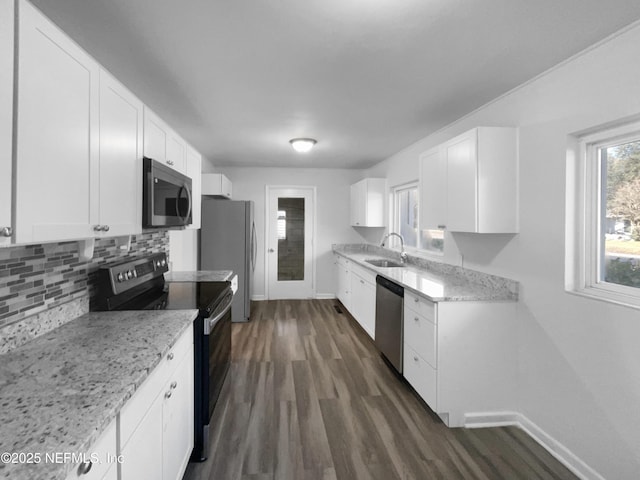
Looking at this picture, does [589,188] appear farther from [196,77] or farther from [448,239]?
[196,77]

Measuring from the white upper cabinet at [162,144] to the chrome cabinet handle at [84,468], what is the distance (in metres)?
1.57

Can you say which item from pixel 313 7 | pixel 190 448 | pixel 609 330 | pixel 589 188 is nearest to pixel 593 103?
pixel 589 188

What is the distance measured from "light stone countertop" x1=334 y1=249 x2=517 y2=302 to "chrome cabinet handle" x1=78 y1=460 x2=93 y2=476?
79.8 inches

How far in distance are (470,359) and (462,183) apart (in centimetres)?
128

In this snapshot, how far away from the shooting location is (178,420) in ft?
5.32

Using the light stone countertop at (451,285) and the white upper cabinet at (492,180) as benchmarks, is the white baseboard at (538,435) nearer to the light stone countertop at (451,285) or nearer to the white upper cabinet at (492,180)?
the light stone countertop at (451,285)

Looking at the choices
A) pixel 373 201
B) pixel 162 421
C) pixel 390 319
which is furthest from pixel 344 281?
pixel 162 421

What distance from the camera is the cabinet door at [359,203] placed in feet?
17.1

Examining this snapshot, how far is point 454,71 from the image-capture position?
217 centimetres

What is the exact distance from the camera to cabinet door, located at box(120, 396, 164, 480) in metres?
1.08

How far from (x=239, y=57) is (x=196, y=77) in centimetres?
45

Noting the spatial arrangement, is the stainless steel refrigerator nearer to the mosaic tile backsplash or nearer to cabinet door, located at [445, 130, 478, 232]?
the mosaic tile backsplash

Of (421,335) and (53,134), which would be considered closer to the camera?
(53,134)

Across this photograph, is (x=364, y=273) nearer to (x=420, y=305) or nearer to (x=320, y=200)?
(x=420, y=305)
